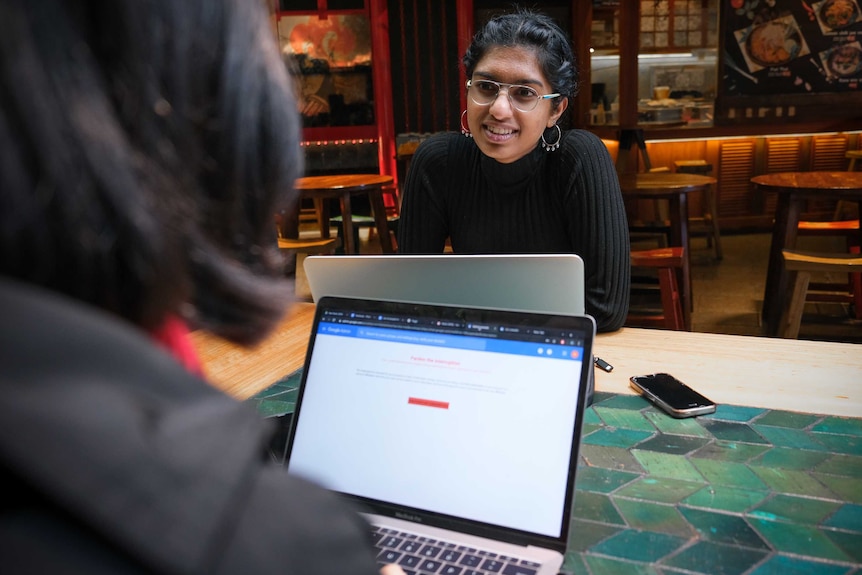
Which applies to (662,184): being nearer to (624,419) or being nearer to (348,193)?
(348,193)

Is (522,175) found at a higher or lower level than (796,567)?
higher

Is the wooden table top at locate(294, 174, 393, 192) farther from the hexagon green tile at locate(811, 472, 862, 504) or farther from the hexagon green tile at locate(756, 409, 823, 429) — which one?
the hexagon green tile at locate(811, 472, 862, 504)

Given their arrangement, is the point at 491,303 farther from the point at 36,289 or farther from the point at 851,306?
the point at 851,306

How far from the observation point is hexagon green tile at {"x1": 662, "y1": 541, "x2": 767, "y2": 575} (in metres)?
0.76

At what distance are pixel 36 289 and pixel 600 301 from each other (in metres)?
1.49

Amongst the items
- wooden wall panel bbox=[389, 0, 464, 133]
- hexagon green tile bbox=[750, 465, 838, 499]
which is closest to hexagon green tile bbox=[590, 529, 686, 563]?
hexagon green tile bbox=[750, 465, 838, 499]

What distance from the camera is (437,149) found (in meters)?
2.04

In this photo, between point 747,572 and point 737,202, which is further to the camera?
point 737,202

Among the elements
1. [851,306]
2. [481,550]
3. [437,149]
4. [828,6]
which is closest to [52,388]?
[481,550]

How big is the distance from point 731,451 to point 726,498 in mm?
142

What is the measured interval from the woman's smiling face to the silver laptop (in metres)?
0.81

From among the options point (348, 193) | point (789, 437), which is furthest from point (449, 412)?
point (348, 193)

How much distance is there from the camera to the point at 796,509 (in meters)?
0.86

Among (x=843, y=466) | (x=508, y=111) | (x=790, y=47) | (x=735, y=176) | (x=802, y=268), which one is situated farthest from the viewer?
(x=735, y=176)
